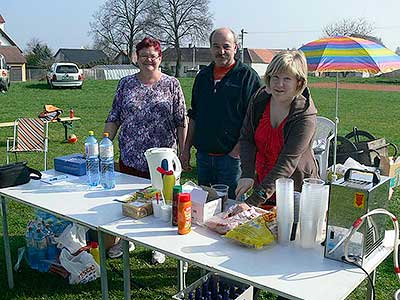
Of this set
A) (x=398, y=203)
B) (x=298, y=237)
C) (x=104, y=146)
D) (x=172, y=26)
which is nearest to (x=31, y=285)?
(x=104, y=146)

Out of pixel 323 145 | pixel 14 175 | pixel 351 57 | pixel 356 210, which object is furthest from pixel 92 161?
pixel 323 145

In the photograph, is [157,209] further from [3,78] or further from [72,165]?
[3,78]

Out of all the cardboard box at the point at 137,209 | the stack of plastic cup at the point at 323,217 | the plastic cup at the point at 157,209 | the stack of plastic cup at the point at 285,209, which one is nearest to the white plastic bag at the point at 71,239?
the cardboard box at the point at 137,209

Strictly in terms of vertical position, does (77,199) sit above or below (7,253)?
above

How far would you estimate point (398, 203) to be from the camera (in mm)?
4742

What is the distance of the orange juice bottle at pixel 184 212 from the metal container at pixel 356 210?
0.63 m

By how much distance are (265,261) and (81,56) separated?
170 ft

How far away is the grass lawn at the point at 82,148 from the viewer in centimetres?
307

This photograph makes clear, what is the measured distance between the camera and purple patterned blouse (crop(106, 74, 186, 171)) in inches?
124

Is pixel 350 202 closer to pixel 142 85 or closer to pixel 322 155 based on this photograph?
pixel 142 85

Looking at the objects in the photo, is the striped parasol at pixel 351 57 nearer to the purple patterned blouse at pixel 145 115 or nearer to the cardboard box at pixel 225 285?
the purple patterned blouse at pixel 145 115

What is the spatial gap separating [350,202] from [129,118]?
6.24 feet

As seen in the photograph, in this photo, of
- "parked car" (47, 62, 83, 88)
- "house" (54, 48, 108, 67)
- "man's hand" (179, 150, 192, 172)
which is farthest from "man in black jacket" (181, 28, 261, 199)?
"house" (54, 48, 108, 67)

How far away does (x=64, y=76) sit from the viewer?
18344mm
